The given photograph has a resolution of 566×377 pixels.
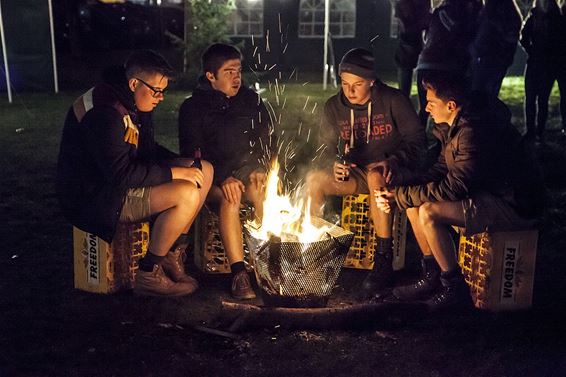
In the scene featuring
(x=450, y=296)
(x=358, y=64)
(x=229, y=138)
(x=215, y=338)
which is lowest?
(x=215, y=338)

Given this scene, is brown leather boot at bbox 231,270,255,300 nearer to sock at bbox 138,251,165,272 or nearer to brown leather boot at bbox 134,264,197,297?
brown leather boot at bbox 134,264,197,297

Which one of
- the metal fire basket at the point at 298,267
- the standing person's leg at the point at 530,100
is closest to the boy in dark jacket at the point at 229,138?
the metal fire basket at the point at 298,267

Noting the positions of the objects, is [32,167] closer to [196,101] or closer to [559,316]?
[196,101]

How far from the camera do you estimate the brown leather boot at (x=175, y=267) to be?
5.32 metres

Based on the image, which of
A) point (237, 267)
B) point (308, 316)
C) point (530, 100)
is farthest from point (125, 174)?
point (530, 100)

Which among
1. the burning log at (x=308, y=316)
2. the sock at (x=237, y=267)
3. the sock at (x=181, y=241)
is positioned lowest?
the burning log at (x=308, y=316)

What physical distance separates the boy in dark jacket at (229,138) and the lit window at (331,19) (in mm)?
16823

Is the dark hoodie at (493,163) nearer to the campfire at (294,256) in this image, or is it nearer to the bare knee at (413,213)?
the bare knee at (413,213)

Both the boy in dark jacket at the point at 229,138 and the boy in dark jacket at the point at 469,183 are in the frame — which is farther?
the boy in dark jacket at the point at 229,138

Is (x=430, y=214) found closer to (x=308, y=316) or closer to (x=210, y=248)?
(x=308, y=316)

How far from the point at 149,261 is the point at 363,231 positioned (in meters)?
1.77

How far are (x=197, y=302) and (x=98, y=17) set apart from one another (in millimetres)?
21740

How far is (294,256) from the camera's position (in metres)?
4.65

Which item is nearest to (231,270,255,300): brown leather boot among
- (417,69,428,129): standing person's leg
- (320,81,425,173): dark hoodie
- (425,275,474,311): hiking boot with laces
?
(320,81,425,173): dark hoodie
